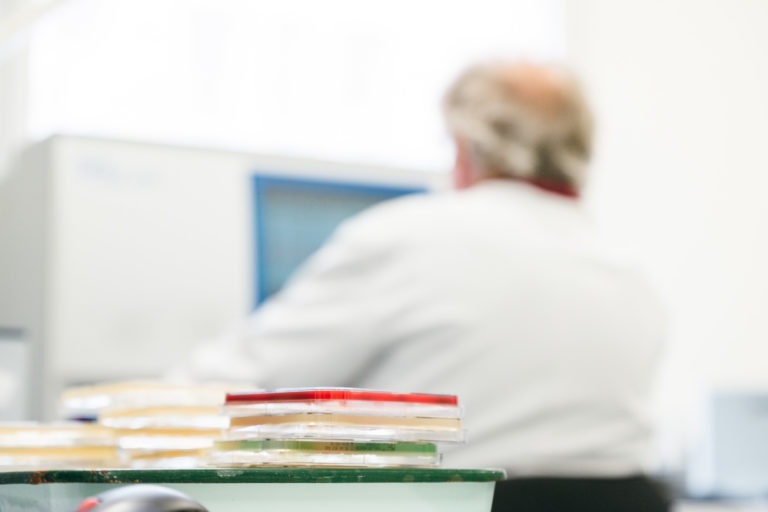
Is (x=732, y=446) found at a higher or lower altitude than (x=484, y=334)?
lower

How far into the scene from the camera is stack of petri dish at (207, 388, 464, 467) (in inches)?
22.0

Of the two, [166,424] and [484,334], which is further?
[484,334]

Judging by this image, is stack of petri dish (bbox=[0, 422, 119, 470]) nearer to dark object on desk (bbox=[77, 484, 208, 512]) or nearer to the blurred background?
dark object on desk (bbox=[77, 484, 208, 512])

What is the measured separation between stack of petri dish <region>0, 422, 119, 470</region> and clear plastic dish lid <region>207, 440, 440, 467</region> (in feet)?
0.54

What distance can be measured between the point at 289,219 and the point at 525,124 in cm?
68

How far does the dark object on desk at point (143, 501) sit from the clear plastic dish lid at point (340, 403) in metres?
0.12

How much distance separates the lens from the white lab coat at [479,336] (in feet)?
5.16

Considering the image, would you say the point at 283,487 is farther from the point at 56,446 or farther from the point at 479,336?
the point at 479,336

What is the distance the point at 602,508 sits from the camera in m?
1.33

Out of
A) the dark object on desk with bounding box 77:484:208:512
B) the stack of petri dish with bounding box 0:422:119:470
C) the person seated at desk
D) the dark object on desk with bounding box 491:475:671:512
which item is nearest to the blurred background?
the person seated at desk

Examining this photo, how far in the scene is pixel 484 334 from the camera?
1.58 meters

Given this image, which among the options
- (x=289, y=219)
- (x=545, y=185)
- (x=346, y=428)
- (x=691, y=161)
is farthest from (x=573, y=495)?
(x=691, y=161)

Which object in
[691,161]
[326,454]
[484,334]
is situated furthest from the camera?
[691,161]

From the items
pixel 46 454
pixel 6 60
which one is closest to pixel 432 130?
pixel 6 60
